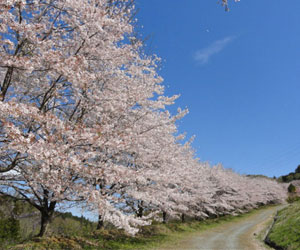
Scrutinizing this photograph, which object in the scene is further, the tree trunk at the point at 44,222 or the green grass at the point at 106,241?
the tree trunk at the point at 44,222

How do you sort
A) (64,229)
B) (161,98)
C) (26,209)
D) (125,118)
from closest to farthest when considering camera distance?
(125,118)
(161,98)
(64,229)
(26,209)

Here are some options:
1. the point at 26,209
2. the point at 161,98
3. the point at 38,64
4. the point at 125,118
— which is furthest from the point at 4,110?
the point at 26,209

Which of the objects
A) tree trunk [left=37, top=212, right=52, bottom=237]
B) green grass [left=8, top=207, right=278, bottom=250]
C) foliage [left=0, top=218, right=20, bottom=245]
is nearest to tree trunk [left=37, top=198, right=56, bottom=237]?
tree trunk [left=37, top=212, right=52, bottom=237]

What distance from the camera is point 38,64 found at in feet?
19.7

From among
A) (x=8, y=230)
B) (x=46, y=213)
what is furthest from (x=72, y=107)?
(x=8, y=230)

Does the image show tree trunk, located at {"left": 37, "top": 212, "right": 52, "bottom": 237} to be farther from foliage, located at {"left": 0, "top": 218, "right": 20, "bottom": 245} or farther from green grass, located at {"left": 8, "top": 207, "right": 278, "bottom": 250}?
foliage, located at {"left": 0, "top": 218, "right": 20, "bottom": 245}

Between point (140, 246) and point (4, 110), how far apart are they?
11.1 meters

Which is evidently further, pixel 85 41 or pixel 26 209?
pixel 26 209

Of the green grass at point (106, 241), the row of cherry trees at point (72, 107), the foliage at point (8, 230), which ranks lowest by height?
the green grass at point (106, 241)

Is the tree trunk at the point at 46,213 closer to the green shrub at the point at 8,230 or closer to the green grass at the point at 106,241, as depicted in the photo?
the green grass at the point at 106,241

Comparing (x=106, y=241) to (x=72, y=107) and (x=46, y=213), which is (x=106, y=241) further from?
(x=72, y=107)

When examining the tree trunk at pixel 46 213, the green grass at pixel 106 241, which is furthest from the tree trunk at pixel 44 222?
the green grass at pixel 106 241

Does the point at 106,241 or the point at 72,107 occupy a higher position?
the point at 72,107

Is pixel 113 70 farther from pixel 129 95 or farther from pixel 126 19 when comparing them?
pixel 126 19
